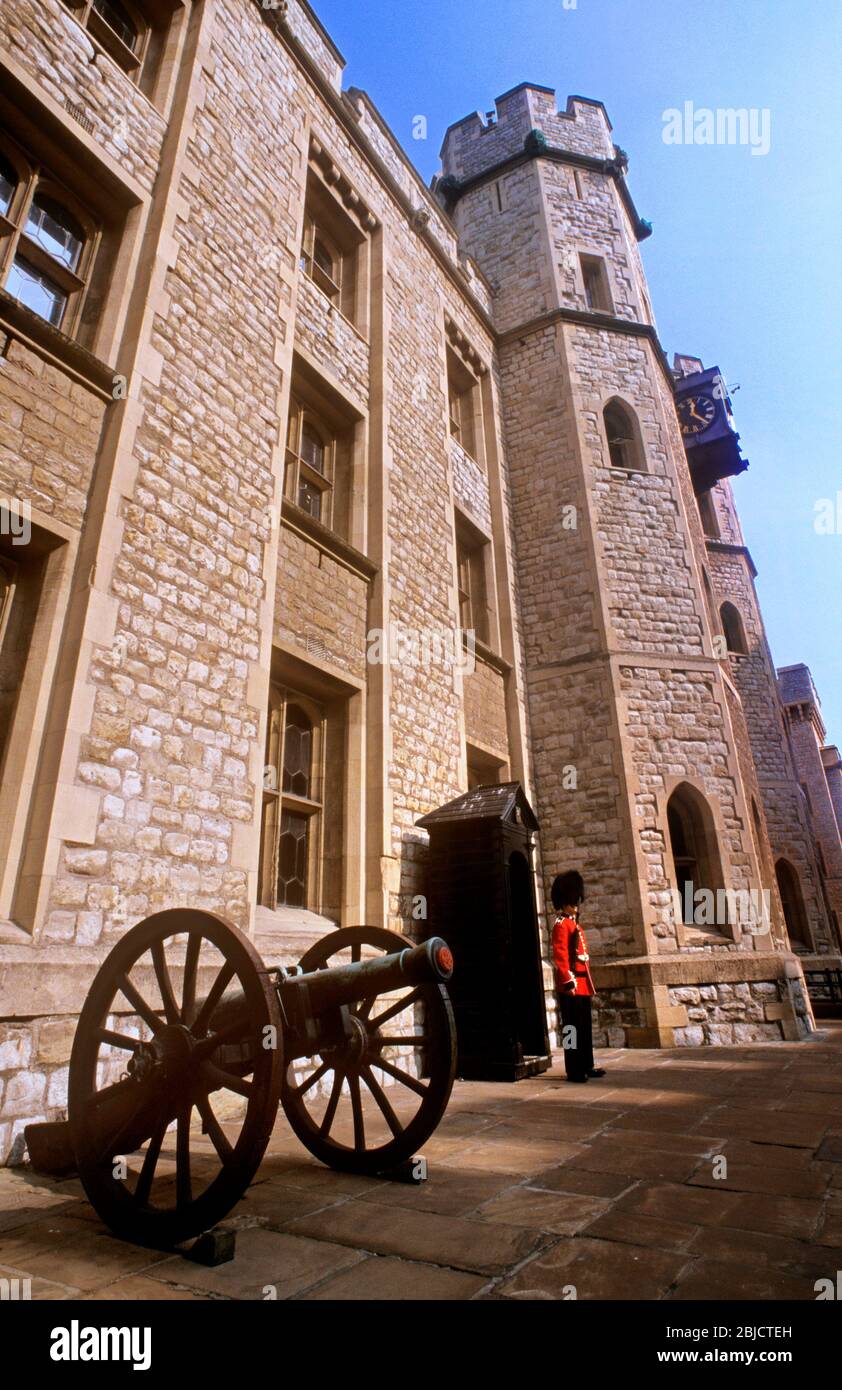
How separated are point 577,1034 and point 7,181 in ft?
→ 26.0

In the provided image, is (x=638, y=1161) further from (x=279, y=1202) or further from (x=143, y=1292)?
(x=143, y=1292)

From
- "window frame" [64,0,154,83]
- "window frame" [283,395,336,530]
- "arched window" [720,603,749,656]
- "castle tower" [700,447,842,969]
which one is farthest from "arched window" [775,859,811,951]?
"window frame" [64,0,154,83]

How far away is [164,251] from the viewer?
5816 millimetres

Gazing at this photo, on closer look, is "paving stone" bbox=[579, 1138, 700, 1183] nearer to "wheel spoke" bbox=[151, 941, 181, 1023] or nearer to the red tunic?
"wheel spoke" bbox=[151, 941, 181, 1023]

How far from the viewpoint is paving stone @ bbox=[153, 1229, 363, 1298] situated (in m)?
1.90

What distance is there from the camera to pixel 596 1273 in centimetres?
194

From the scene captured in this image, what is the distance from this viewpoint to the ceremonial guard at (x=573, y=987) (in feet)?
18.8

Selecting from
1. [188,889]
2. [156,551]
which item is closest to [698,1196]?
[188,889]

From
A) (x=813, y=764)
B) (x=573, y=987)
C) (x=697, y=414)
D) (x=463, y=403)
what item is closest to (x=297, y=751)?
(x=573, y=987)

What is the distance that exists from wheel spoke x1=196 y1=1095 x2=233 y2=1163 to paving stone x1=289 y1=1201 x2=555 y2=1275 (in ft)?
1.45

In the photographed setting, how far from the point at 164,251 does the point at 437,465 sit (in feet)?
16.1
